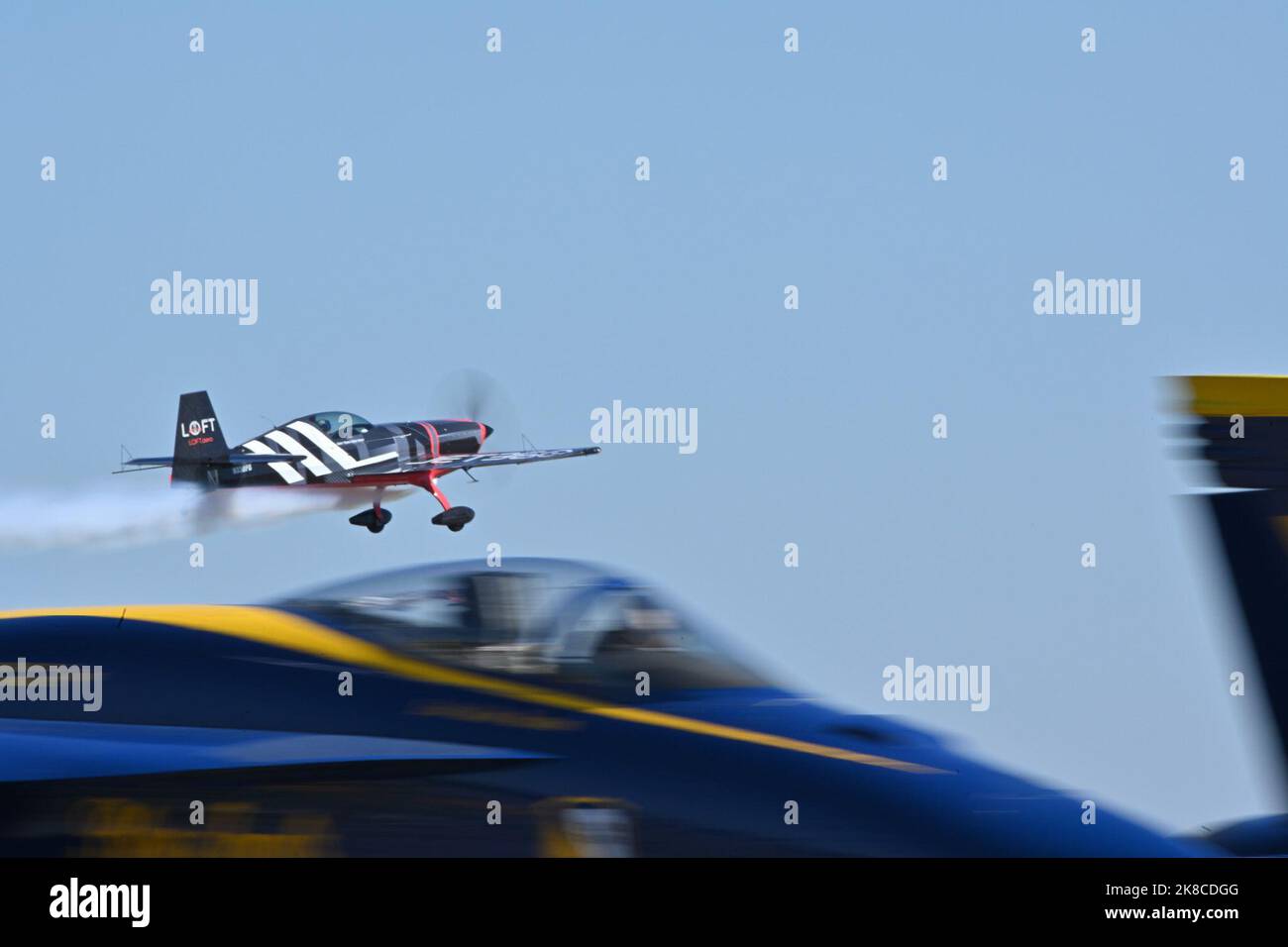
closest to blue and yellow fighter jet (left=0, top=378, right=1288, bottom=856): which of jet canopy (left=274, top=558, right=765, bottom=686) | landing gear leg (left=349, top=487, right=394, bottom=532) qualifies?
jet canopy (left=274, top=558, right=765, bottom=686)

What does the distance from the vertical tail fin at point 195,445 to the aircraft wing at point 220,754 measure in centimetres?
1991

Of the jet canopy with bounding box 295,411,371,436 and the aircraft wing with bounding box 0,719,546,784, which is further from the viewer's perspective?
the jet canopy with bounding box 295,411,371,436

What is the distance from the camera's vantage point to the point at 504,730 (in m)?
5.93

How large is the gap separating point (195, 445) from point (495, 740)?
20664 millimetres

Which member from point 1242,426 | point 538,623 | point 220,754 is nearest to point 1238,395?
point 1242,426

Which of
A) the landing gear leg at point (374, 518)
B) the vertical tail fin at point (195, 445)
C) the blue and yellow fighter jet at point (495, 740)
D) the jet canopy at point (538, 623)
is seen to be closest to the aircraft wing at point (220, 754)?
the blue and yellow fighter jet at point (495, 740)

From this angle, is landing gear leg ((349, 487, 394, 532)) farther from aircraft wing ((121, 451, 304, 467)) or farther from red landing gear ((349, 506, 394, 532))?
aircraft wing ((121, 451, 304, 467))

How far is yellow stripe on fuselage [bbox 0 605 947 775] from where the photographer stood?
5867 mm

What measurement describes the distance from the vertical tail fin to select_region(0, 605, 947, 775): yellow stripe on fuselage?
1910 centimetres

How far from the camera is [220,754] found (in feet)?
19.3
